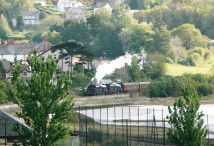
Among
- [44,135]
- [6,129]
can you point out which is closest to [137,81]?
[6,129]

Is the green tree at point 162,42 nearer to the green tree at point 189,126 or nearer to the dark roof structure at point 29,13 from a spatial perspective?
the dark roof structure at point 29,13

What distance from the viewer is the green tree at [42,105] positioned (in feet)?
127

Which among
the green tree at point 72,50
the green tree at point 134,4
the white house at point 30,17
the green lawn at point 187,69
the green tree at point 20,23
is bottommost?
the green lawn at point 187,69

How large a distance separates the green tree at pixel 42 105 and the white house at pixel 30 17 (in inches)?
4413

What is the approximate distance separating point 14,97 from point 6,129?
18.9ft

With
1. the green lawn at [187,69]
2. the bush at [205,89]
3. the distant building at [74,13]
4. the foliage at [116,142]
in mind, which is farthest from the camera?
the distant building at [74,13]

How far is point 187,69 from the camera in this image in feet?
356

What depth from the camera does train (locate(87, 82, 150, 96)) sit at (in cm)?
8575

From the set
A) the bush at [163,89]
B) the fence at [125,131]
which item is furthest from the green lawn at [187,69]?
the fence at [125,131]

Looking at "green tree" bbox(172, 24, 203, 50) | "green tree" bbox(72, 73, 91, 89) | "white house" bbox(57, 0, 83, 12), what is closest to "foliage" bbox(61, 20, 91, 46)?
"green tree" bbox(172, 24, 203, 50)

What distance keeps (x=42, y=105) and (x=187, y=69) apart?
232 feet

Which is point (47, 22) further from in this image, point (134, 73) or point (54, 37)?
point (134, 73)

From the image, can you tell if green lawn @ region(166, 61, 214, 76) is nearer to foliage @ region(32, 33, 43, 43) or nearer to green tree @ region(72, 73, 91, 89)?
green tree @ region(72, 73, 91, 89)

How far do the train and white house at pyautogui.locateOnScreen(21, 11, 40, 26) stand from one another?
64343 mm
